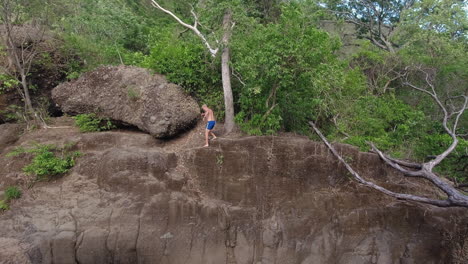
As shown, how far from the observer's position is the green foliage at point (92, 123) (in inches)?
413

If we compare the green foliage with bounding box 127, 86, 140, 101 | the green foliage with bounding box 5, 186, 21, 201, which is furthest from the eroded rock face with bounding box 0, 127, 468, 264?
the green foliage with bounding box 127, 86, 140, 101

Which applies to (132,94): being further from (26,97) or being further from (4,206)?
(4,206)

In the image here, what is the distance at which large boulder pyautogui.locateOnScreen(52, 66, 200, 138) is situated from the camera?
32.9 ft

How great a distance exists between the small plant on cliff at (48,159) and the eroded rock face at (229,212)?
0.32m

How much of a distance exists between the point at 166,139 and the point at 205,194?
103 inches

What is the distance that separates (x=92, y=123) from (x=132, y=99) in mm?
1735

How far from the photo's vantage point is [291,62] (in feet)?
29.8

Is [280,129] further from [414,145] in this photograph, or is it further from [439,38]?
[439,38]

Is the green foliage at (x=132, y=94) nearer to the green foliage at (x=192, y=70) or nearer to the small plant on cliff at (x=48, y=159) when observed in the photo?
the green foliage at (x=192, y=70)

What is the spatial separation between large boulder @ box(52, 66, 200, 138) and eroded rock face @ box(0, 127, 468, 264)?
1189mm

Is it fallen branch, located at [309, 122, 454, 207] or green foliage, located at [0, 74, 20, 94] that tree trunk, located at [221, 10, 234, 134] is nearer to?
fallen branch, located at [309, 122, 454, 207]

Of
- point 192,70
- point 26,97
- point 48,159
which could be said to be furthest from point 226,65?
point 26,97

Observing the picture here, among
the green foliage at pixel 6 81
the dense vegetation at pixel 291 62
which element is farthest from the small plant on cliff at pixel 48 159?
the dense vegetation at pixel 291 62

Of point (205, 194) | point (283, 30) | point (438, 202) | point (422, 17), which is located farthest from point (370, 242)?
point (422, 17)
